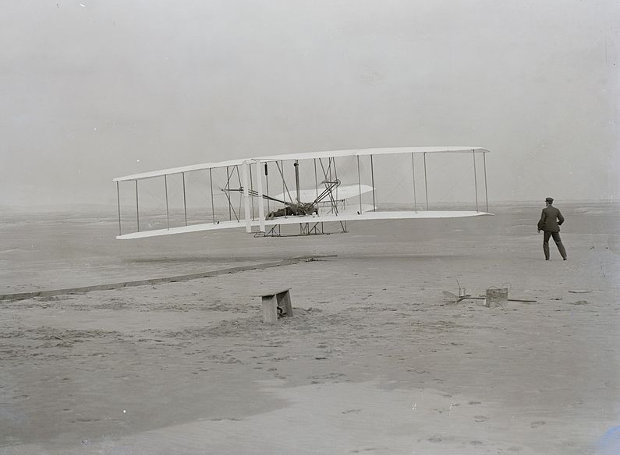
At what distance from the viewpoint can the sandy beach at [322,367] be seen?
598 centimetres

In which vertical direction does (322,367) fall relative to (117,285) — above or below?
below

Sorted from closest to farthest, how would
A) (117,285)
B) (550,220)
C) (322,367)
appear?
(322,367) < (117,285) < (550,220)

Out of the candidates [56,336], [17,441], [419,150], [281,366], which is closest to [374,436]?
[281,366]

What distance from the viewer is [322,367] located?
26.8 ft

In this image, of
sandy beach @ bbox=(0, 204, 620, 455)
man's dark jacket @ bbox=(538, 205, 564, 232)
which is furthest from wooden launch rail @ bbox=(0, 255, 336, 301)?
man's dark jacket @ bbox=(538, 205, 564, 232)

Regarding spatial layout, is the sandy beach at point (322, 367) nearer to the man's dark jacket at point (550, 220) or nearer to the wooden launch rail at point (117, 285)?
the wooden launch rail at point (117, 285)

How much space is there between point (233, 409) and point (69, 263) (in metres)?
18.8

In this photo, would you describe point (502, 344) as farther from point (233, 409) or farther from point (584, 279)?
point (584, 279)

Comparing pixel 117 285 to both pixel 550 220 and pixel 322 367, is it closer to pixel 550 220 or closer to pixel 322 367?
pixel 322 367

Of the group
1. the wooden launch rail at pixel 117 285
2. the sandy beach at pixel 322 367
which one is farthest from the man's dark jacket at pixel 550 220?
the wooden launch rail at pixel 117 285

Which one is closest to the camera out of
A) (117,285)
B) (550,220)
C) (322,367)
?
(322,367)

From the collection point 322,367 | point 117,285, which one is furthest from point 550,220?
point 322,367

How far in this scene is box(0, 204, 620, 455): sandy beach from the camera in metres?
5.98

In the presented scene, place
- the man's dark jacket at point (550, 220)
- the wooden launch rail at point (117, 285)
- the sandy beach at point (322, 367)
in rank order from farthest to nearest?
the man's dark jacket at point (550, 220) → the wooden launch rail at point (117, 285) → the sandy beach at point (322, 367)
